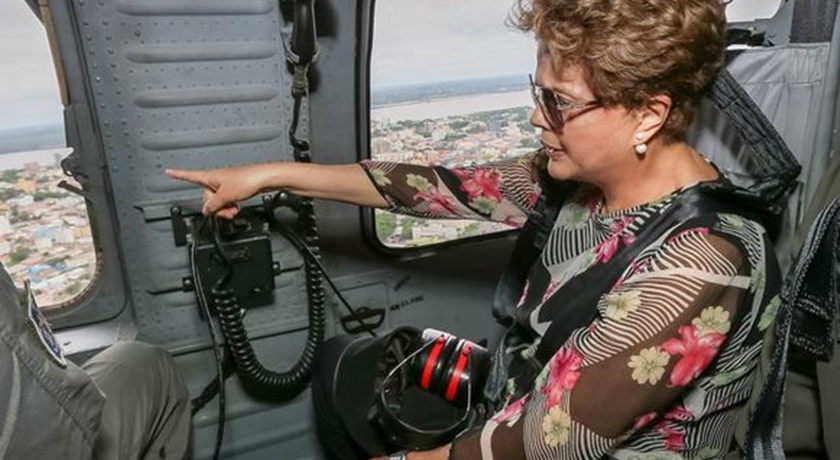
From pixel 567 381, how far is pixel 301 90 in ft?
3.47

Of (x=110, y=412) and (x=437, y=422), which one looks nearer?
(x=110, y=412)

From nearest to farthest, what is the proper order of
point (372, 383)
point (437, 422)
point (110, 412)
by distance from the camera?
point (110, 412), point (437, 422), point (372, 383)

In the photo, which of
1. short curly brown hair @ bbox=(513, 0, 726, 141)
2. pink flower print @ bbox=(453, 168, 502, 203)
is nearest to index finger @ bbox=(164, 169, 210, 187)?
pink flower print @ bbox=(453, 168, 502, 203)

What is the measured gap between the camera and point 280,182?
1.51 meters

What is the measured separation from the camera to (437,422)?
1525mm

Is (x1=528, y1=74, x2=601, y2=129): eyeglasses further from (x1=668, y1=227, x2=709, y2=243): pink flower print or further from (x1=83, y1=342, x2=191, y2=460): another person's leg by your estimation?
(x1=83, y1=342, x2=191, y2=460): another person's leg

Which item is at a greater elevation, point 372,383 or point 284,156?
point 284,156

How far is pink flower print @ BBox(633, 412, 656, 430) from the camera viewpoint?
111 cm

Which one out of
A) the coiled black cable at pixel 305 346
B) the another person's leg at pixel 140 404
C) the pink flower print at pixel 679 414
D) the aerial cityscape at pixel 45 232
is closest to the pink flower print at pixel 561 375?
the pink flower print at pixel 679 414

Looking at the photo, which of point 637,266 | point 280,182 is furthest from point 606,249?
point 280,182

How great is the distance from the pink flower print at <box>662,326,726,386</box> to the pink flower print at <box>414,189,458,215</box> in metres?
0.69

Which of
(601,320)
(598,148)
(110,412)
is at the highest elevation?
(598,148)

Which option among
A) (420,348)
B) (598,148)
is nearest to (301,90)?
(420,348)

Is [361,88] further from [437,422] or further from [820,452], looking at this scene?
[820,452]
